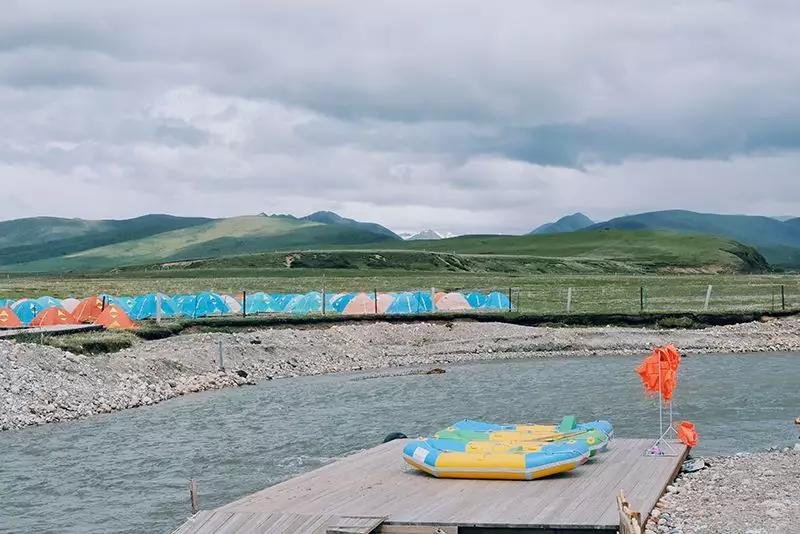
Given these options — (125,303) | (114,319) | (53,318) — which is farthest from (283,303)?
(53,318)

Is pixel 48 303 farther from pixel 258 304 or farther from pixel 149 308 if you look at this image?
pixel 258 304

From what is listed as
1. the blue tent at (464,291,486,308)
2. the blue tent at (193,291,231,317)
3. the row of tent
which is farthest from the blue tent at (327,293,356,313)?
the blue tent at (464,291,486,308)

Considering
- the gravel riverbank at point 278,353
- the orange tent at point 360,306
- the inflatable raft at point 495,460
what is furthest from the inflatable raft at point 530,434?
the orange tent at point 360,306

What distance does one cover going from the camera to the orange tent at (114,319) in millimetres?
57312

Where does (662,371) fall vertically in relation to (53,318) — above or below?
above

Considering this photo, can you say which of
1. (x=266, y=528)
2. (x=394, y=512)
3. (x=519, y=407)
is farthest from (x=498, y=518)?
(x=519, y=407)

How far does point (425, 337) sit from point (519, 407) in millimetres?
25401

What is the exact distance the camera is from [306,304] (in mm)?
71875

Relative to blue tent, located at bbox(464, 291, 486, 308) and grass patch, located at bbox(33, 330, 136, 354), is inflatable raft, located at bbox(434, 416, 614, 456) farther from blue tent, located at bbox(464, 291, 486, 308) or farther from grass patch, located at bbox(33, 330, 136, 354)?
blue tent, located at bbox(464, 291, 486, 308)

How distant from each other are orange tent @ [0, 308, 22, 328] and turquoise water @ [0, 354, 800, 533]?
2192 centimetres

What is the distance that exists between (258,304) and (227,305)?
9.62 ft


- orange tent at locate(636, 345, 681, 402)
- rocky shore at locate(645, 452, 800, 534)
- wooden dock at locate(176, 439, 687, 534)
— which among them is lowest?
rocky shore at locate(645, 452, 800, 534)

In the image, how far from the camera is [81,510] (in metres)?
21.7

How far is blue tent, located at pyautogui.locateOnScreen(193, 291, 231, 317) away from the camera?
224 ft
